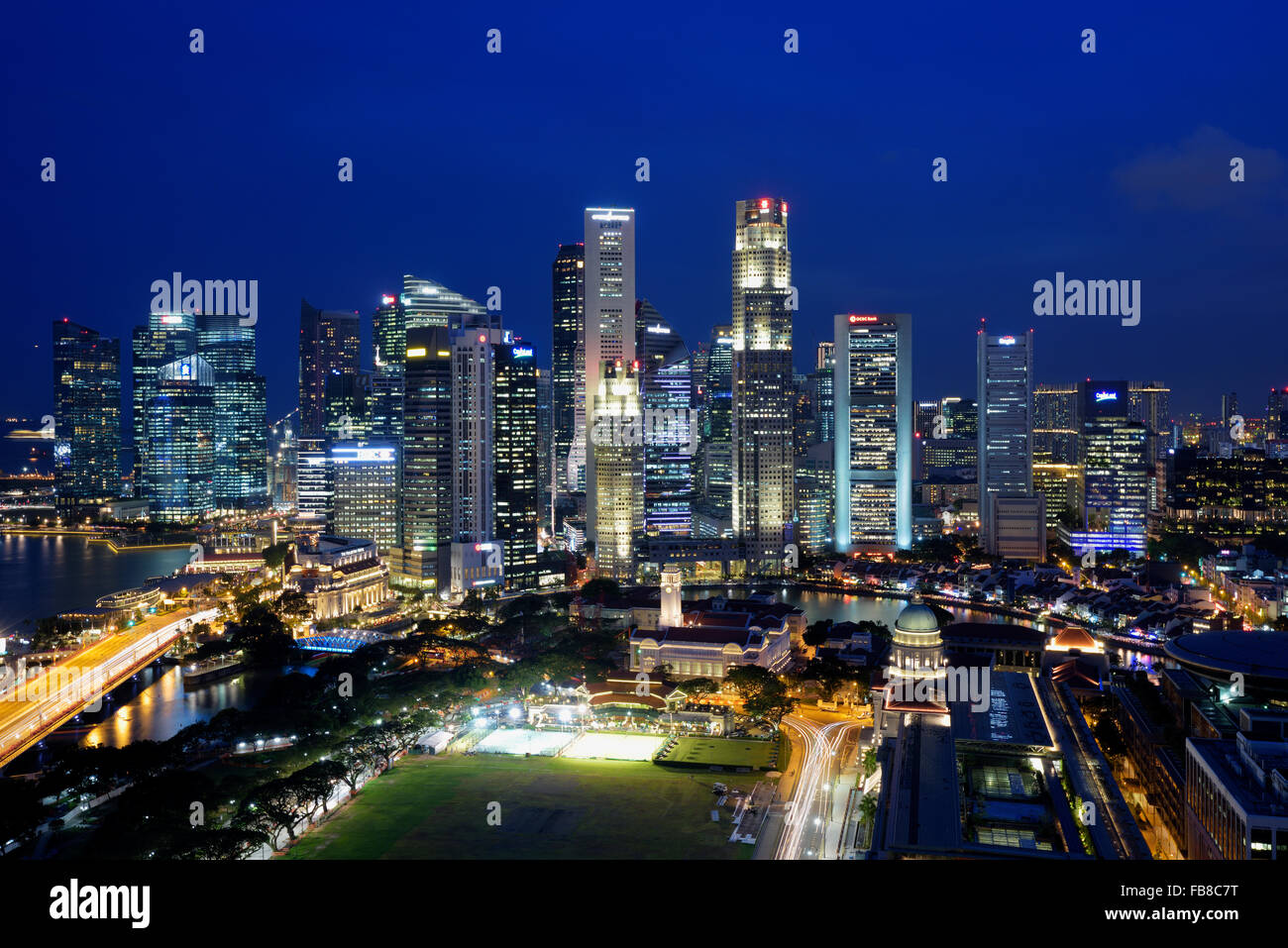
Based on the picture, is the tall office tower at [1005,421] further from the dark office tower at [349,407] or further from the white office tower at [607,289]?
the dark office tower at [349,407]

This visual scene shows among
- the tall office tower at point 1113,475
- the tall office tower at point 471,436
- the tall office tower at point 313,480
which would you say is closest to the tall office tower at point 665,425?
the tall office tower at point 471,436

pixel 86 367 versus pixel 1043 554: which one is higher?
pixel 86 367

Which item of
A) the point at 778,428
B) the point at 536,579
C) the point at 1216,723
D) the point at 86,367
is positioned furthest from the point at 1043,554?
the point at 86,367

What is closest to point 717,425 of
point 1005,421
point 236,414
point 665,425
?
point 665,425

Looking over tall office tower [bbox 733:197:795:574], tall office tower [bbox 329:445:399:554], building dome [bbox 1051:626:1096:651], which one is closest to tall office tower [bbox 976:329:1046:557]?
tall office tower [bbox 733:197:795:574]

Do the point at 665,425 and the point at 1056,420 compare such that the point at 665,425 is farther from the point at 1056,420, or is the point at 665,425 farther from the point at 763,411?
the point at 1056,420
